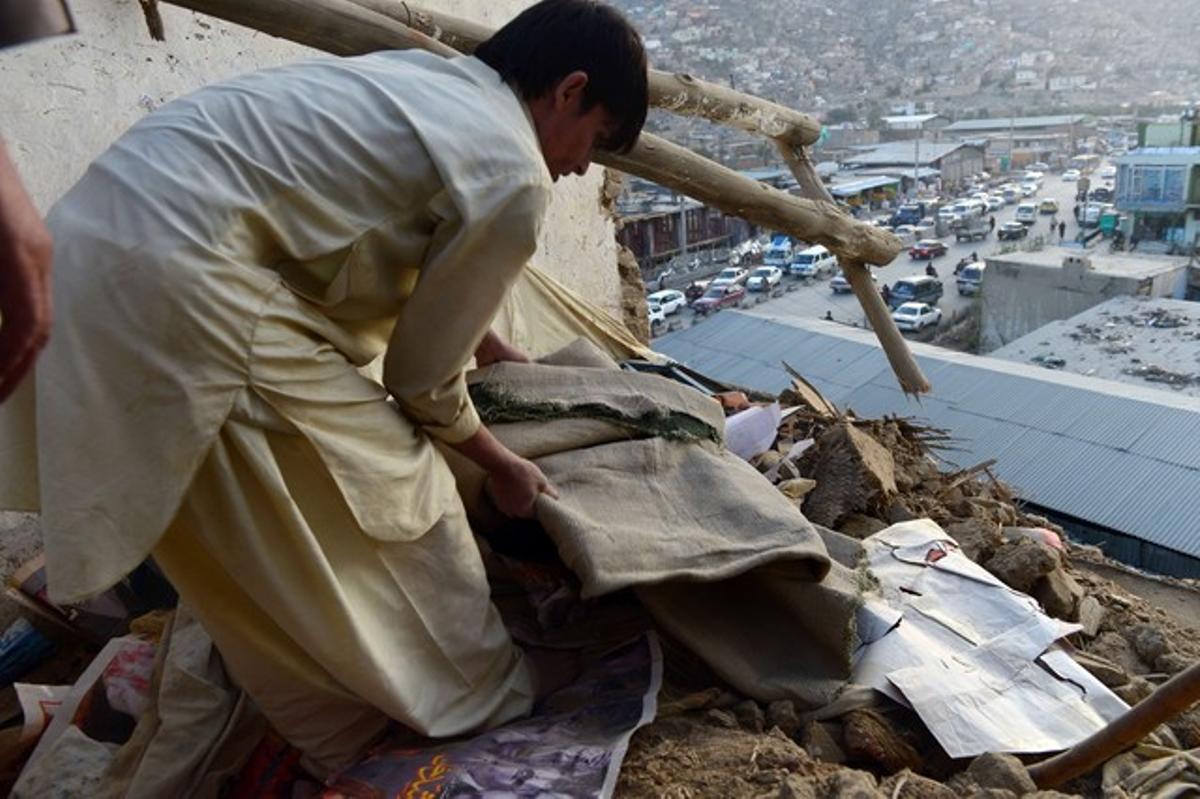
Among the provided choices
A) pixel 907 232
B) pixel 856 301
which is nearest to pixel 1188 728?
pixel 856 301

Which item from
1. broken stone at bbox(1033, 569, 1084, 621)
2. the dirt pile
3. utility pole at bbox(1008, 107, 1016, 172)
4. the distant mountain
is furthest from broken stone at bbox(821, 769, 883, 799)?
the distant mountain

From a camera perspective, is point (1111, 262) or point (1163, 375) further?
point (1111, 262)

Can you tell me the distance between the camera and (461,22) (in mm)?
3238

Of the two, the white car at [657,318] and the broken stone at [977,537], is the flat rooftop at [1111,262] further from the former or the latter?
the broken stone at [977,537]

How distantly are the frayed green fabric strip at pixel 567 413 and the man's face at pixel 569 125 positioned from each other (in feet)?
2.19

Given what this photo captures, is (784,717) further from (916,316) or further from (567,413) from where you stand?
(916,316)

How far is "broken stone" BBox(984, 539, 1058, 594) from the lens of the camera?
277 centimetres

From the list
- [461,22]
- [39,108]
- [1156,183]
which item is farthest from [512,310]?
[1156,183]

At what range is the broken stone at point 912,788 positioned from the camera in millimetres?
1705

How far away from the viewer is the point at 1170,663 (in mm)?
2615

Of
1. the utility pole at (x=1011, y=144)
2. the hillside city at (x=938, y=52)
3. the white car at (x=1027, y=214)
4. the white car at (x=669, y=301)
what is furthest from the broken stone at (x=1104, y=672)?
the hillside city at (x=938, y=52)

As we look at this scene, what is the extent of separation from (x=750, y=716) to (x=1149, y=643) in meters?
1.45

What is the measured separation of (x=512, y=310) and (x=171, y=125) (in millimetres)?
1927

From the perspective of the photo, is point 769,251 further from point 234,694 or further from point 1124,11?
point 1124,11
